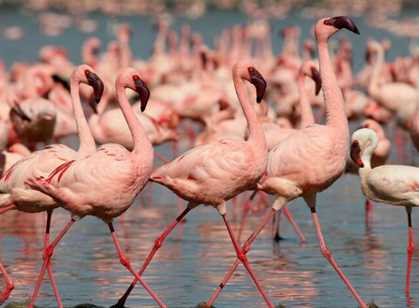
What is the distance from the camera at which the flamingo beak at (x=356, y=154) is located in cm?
988

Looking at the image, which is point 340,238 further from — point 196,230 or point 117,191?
point 117,191

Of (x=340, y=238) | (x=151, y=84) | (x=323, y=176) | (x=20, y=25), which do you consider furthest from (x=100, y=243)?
(x=20, y=25)

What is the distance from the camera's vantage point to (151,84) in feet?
93.5

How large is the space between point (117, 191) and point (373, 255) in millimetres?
3105

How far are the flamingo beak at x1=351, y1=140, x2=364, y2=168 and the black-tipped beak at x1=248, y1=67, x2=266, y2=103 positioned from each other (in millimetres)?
989

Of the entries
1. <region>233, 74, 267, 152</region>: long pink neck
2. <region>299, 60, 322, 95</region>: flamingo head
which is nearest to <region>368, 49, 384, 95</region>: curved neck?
<region>299, 60, 322, 95</region>: flamingo head

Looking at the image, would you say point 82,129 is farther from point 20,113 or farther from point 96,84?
point 20,113

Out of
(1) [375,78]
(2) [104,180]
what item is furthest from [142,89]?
(1) [375,78]

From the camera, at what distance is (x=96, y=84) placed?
963cm

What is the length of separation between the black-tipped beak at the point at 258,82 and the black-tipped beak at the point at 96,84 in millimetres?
1087

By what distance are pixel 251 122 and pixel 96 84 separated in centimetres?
116

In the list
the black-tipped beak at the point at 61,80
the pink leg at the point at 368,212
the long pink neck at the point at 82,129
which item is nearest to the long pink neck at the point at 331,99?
the long pink neck at the point at 82,129

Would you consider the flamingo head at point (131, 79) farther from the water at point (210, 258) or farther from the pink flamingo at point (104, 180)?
the water at point (210, 258)

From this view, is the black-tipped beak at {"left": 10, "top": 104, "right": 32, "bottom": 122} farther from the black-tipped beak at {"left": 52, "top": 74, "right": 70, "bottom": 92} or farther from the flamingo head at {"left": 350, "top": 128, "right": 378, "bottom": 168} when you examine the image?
the flamingo head at {"left": 350, "top": 128, "right": 378, "bottom": 168}
